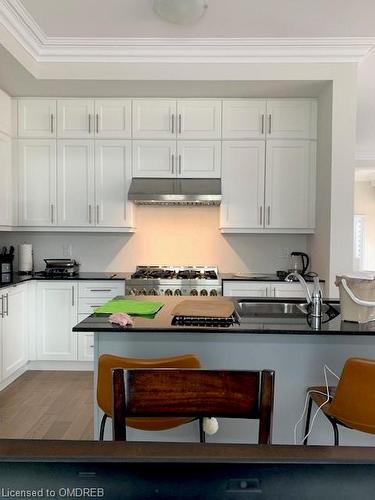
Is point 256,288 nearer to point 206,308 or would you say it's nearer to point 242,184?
point 242,184

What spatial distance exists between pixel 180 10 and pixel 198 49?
75 centimetres

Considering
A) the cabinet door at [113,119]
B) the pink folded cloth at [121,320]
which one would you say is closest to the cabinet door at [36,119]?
the cabinet door at [113,119]

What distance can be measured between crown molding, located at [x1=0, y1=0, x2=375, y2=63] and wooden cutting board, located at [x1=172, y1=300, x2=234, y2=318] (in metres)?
2.32

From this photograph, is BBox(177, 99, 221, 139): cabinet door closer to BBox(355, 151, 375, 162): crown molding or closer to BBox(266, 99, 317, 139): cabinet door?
BBox(266, 99, 317, 139): cabinet door

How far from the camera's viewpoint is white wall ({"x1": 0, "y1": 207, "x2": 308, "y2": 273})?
452 centimetres

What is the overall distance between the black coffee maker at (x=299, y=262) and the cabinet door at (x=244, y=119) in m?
1.28

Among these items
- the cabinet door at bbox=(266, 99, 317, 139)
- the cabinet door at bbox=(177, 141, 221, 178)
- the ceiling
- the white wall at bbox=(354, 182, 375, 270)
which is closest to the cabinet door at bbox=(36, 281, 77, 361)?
the cabinet door at bbox=(177, 141, 221, 178)

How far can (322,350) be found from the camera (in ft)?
6.71

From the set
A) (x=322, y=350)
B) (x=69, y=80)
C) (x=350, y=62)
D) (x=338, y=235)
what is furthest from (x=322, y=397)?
(x=69, y=80)

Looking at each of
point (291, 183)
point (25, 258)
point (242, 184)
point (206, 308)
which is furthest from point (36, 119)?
point (206, 308)

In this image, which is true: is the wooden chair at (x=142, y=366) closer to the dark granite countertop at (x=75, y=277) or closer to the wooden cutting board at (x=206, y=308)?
the wooden cutting board at (x=206, y=308)

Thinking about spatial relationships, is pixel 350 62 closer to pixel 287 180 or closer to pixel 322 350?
pixel 287 180

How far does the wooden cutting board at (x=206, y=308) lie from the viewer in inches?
79.2

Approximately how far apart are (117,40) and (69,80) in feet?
1.84
